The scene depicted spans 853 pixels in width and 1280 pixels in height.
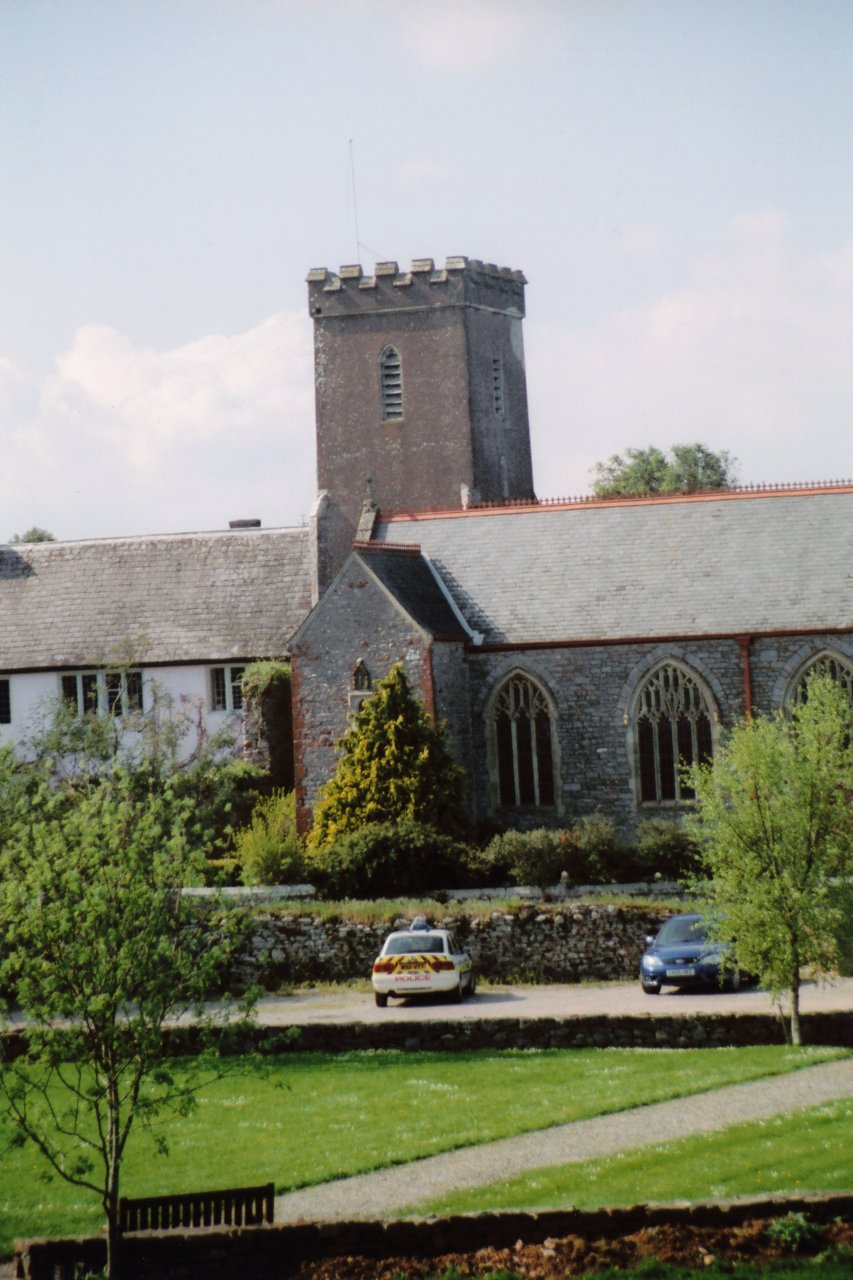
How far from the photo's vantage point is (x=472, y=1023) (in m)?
24.3

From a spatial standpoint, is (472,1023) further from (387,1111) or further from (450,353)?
(450,353)

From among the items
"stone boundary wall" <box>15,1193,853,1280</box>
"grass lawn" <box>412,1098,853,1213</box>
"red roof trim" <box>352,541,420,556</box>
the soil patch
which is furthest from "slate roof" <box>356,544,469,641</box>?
the soil patch

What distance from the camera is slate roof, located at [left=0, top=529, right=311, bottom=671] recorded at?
4816 centimetres

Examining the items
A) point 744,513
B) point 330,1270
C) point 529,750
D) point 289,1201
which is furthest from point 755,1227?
point 744,513

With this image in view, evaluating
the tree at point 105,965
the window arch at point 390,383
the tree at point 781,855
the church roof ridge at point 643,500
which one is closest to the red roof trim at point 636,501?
the church roof ridge at point 643,500

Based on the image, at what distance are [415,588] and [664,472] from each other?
41245 mm

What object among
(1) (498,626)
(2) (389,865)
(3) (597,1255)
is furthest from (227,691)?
(3) (597,1255)

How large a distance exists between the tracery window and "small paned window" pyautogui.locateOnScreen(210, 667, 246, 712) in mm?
15280

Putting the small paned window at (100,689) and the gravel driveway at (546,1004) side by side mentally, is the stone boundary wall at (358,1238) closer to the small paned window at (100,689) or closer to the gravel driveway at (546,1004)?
the gravel driveway at (546,1004)

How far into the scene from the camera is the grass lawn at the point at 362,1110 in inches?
651

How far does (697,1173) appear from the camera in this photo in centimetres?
1570

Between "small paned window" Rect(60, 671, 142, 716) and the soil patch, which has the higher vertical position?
"small paned window" Rect(60, 671, 142, 716)

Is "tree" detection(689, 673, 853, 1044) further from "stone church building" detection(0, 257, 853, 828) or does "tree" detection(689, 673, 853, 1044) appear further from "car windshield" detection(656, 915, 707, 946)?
"stone church building" detection(0, 257, 853, 828)

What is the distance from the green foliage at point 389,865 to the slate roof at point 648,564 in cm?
769
